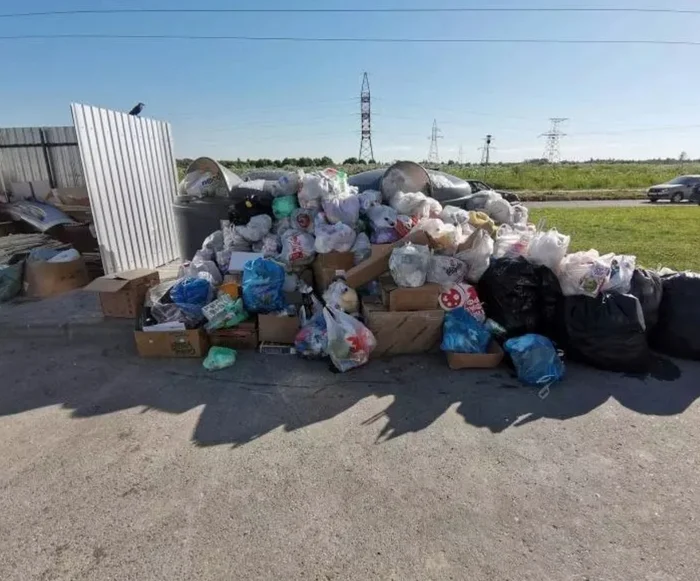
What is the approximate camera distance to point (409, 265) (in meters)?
3.41

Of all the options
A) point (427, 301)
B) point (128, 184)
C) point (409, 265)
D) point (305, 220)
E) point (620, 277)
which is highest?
point (128, 184)

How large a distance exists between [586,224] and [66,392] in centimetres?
996

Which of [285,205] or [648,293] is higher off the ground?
[285,205]

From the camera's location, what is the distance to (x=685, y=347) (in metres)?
3.39

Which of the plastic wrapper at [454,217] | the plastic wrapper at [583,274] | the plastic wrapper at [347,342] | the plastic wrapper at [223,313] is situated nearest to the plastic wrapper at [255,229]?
the plastic wrapper at [223,313]

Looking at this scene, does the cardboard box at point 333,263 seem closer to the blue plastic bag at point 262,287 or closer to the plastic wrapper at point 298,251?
the plastic wrapper at point 298,251

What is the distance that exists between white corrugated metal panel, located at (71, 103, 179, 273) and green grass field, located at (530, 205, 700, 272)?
5664mm

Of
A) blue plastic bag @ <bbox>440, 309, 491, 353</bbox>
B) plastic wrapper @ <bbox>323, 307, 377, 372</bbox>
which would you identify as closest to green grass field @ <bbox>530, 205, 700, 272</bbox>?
blue plastic bag @ <bbox>440, 309, 491, 353</bbox>

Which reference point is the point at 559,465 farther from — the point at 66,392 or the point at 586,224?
the point at 586,224

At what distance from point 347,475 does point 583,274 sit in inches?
92.9

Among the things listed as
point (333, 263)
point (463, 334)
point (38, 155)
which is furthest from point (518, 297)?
point (38, 155)

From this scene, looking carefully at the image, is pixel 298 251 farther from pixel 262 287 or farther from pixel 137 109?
pixel 137 109

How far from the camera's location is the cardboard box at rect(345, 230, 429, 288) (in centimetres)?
366

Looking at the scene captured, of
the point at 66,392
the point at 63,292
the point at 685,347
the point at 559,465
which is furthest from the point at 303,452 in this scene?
the point at 63,292
